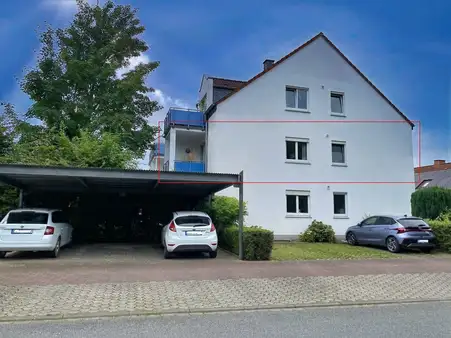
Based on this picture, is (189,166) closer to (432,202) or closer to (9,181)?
(9,181)

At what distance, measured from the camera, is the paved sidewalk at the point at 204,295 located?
6.52m

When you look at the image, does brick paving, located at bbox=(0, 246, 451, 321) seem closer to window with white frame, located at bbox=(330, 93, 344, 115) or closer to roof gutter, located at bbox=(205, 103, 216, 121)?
roof gutter, located at bbox=(205, 103, 216, 121)

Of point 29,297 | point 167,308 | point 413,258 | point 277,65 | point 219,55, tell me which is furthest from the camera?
point 277,65

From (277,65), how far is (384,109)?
701 centimetres

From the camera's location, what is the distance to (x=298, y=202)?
2042 cm

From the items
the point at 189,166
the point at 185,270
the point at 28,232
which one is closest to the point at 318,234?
the point at 189,166

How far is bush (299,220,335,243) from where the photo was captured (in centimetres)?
1922

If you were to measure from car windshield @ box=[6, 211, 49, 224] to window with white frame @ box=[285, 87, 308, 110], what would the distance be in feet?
45.0

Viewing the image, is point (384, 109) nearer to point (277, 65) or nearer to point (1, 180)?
point (277, 65)

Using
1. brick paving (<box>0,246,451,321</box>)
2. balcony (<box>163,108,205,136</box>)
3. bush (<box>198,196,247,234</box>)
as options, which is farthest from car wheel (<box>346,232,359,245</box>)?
balcony (<box>163,108,205,136</box>)

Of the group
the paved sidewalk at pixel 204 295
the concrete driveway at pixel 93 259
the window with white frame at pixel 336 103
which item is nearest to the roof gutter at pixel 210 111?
the window with white frame at pixel 336 103

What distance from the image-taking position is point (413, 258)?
13.4 metres

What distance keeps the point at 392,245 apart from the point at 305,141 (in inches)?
300

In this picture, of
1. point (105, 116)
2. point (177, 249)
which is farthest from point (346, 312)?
point (105, 116)
